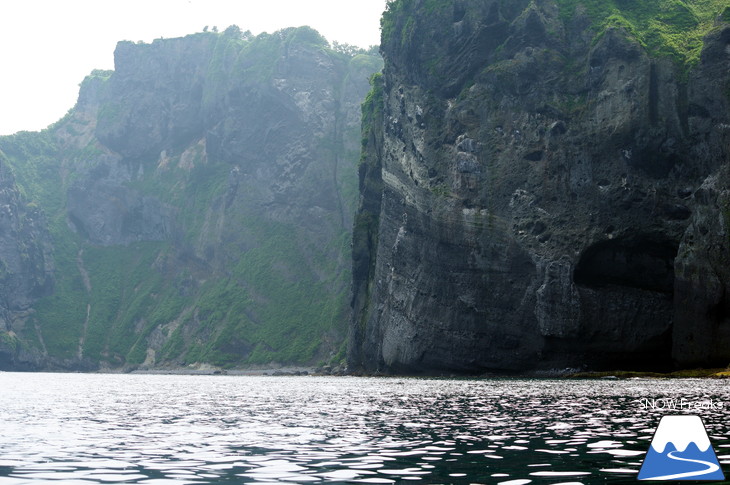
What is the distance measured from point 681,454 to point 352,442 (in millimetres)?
11818

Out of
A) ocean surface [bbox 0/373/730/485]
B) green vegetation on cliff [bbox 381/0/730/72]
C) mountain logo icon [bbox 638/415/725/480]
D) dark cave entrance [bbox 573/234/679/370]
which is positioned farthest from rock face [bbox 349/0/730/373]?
mountain logo icon [bbox 638/415/725/480]

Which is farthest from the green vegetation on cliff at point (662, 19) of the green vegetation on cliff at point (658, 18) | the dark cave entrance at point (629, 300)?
the dark cave entrance at point (629, 300)

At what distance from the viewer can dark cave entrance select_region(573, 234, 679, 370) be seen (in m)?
91.5

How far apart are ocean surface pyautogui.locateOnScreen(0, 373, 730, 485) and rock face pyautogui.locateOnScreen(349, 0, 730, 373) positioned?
162 feet

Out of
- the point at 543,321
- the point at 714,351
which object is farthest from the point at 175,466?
the point at 543,321

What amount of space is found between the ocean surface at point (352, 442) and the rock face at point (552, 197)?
1940 inches

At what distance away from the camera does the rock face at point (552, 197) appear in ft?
292

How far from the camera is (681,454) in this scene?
16.7m

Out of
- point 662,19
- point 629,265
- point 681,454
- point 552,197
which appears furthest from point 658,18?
point 681,454

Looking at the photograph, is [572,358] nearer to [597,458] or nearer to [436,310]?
[436,310]

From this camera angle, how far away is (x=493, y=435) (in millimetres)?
26969

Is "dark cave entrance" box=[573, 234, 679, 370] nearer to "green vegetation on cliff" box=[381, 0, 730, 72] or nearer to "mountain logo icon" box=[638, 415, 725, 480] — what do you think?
"green vegetation on cliff" box=[381, 0, 730, 72]

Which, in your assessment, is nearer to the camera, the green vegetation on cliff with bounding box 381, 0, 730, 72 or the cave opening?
the cave opening

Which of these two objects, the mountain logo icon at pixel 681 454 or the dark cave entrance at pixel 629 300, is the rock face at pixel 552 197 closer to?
the dark cave entrance at pixel 629 300
